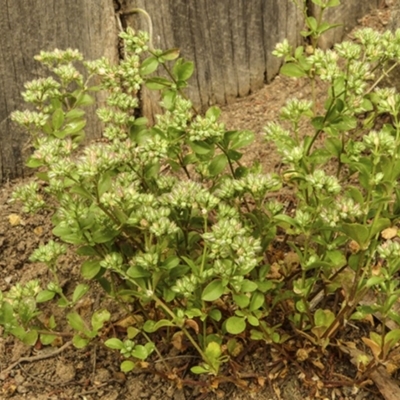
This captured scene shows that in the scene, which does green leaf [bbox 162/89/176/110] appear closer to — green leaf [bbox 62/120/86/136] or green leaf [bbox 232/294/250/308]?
green leaf [bbox 62/120/86/136]

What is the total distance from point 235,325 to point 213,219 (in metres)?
0.42

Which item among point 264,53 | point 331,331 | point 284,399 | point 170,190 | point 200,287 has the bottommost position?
point 284,399

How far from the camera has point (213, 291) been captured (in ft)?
8.00

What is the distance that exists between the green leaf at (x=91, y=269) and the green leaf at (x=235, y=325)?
454 mm

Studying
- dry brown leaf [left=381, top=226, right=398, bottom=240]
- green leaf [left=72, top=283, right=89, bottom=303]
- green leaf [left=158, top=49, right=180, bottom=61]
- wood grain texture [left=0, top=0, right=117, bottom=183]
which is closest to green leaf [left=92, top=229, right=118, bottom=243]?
green leaf [left=72, top=283, right=89, bottom=303]

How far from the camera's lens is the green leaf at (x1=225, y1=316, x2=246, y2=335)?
2566 mm

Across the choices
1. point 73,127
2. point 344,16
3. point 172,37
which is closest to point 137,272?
point 73,127

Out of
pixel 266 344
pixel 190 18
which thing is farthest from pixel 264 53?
pixel 266 344

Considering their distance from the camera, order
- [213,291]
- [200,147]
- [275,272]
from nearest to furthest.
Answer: [213,291] → [200,147] → [275,272]

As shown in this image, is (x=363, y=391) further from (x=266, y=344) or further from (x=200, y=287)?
(x=200, y=287)

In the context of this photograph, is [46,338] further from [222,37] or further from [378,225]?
[222,37]

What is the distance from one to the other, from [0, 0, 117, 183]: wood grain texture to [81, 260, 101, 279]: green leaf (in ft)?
3.50

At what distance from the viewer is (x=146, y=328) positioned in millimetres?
2701

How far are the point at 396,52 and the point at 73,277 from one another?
5.01 feet
